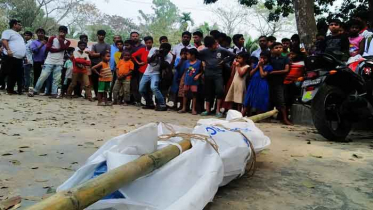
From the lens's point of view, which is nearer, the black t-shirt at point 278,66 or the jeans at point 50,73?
the black t-shirt at point 278,66

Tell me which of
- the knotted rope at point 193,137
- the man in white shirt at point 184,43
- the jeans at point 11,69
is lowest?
the knotted rope at point 193,137

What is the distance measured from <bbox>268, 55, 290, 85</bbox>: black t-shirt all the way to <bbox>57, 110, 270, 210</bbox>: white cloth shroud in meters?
3.94

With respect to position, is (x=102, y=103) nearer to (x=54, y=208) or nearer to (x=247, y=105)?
(x=247, y=105)

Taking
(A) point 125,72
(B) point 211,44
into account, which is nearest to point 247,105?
(B) point 211,44

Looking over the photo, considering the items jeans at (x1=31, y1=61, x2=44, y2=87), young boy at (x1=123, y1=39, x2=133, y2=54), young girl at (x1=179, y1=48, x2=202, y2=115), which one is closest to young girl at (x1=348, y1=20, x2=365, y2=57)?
young girl at (x1=179, y1=48, x2=202, y2=115)

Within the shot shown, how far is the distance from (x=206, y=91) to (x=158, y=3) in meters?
47.1

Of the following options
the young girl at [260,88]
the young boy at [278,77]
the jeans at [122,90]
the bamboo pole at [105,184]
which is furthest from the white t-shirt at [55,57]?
the bamboo pole at [105,184]

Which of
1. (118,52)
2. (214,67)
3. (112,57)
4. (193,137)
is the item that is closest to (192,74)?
(214,67)

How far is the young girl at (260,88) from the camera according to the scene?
6.07 metres

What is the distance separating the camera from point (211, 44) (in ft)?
22.3

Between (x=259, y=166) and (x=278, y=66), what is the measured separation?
3.50m

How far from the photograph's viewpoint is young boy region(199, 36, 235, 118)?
263 inches

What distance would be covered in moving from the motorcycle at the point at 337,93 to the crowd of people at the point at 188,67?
1.17 ft

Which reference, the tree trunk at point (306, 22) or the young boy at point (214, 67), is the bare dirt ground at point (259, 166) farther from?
the tree trunk at point (306, 22)
